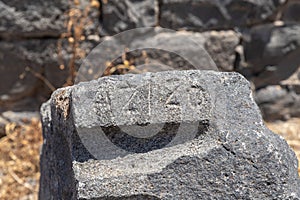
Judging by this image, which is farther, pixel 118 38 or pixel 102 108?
pixel 118 38

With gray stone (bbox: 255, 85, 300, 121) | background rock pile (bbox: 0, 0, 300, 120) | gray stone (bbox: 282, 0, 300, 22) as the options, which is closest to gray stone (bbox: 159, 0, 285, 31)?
background rock pile (bbox: 0, 0, 300, 120)

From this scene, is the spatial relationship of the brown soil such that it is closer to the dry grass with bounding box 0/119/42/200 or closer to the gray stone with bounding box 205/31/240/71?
the dry grass with bounding box 0/119/42/200

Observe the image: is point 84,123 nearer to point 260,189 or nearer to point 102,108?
point 102,108

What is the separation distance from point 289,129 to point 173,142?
240 cm

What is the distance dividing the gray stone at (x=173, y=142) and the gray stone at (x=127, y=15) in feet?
6.14

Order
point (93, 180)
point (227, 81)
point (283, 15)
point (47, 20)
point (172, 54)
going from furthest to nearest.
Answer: point (283, 15)
point (172, 54)
point (47, 20)
point (227, 81)
point (93, 180)

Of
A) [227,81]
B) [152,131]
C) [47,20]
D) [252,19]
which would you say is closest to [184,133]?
[152,131]

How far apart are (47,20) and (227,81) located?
6.29 feet

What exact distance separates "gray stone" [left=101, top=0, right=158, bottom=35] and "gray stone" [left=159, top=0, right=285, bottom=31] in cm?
8

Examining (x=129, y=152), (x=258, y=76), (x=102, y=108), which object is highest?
(x=102, y=108)

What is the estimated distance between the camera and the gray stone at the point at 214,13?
3.35 m

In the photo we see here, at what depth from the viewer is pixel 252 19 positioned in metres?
3.49

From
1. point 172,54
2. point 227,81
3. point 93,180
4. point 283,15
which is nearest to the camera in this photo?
point 93,180

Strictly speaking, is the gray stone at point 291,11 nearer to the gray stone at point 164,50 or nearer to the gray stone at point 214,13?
the gray stone at point 214,13
